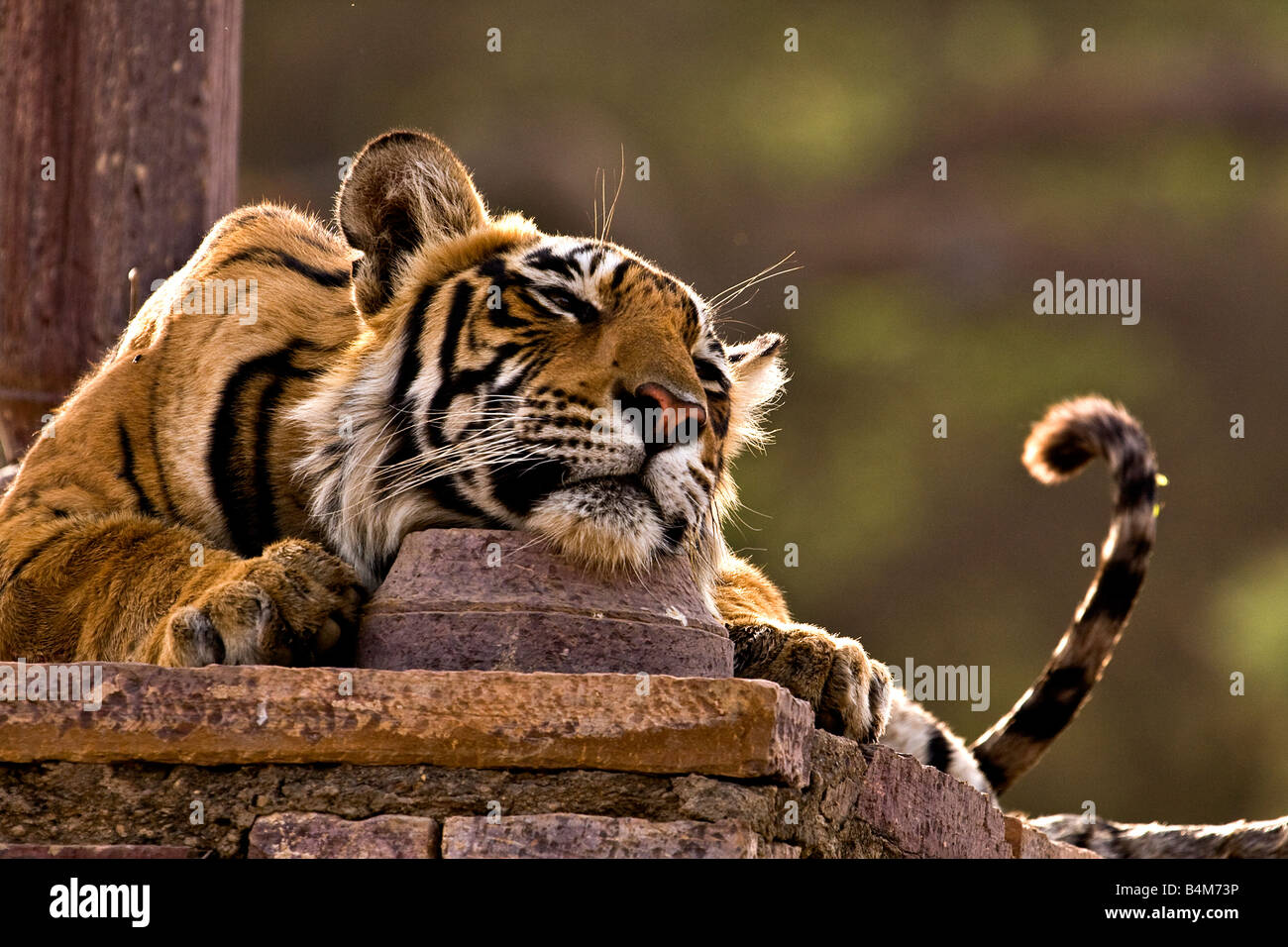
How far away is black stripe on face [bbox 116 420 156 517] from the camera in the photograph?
2.92 metres

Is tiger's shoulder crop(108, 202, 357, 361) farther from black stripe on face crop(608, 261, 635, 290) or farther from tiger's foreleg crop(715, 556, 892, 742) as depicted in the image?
tiger's foreleg crop(715, 556, 892, 742)

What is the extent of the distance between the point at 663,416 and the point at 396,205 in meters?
0.80

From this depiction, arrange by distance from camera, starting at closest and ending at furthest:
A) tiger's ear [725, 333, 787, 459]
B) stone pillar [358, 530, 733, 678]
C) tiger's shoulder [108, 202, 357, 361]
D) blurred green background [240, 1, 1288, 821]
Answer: stone pillar [358, 530, 733, 678]
tiger's shoulder [108, 202, 357, 361]
tiger's ear [725, 333, 787, 459]
blurred green background [240, 1, 1288, 821]

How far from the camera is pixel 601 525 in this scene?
2.50 m

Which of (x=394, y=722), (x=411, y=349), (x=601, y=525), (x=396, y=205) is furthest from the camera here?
(x=396, y=205)

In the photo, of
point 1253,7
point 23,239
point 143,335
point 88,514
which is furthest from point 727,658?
point 1253,7

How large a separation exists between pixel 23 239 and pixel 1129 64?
1001 cm

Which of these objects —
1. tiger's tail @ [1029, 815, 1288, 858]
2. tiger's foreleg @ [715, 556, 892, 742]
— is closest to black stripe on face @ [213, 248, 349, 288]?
tiger's foreleg @ [715, 556, 892, 742]

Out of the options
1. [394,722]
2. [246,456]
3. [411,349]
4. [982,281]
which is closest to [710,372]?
[411,349]

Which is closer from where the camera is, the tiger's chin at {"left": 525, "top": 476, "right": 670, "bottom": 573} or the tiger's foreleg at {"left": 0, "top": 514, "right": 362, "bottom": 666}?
the tiger's foreleg at {"left": 0, "top": 514, "right": 362, "bottom": 666}

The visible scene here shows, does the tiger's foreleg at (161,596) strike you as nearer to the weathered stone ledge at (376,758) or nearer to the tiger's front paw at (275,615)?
the tiger's front paw at (275,615)

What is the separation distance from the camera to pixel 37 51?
4.32 meters

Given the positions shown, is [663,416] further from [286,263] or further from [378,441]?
[286,263]

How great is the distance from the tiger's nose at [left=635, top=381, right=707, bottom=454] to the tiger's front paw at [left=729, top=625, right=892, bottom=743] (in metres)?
0.40
